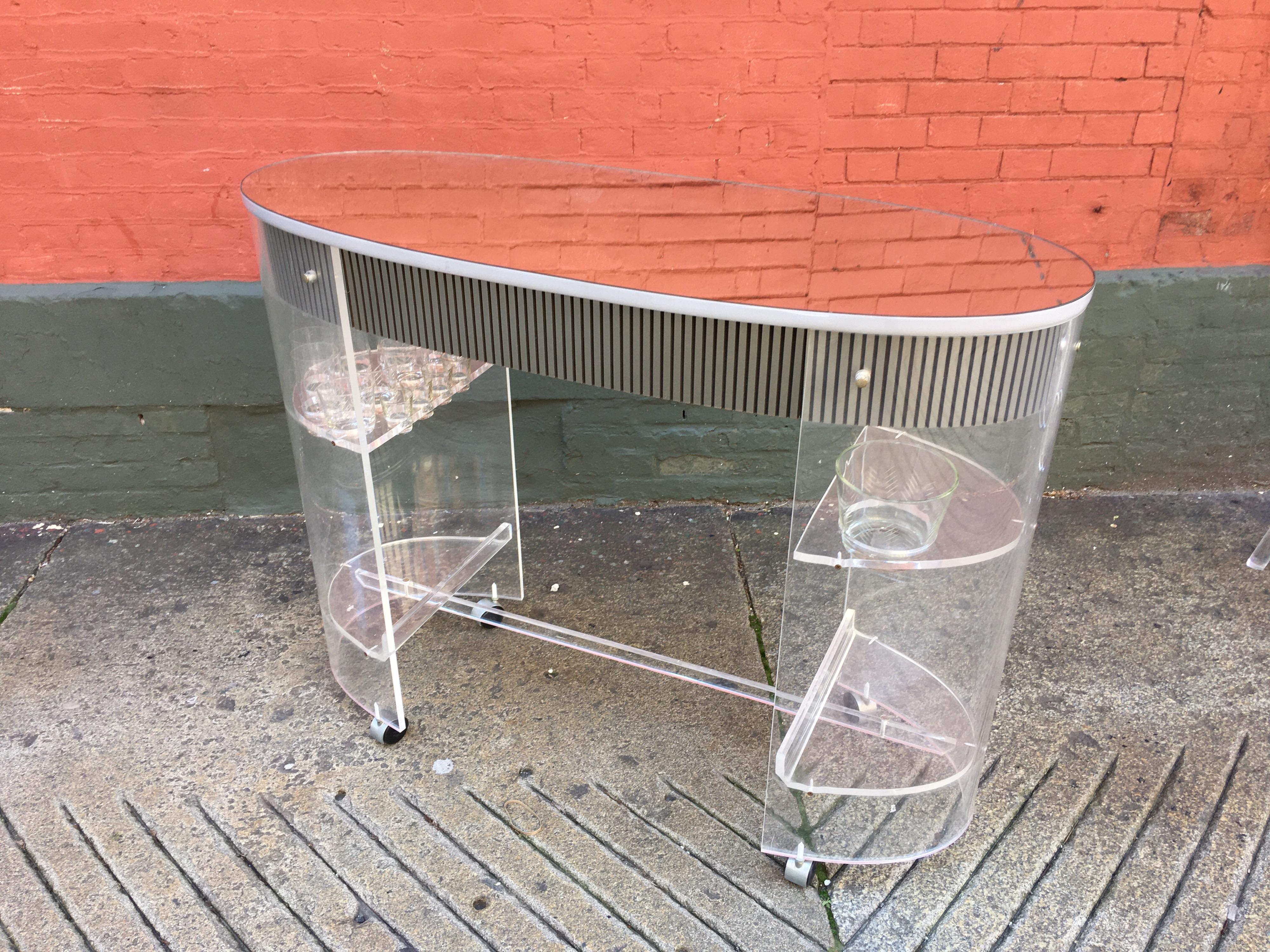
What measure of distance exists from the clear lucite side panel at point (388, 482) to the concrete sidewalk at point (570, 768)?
19cm

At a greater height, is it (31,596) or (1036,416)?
(1036,416)

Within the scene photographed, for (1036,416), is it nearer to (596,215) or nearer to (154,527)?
(596,215)

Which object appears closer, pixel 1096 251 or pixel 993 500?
pixel 993 500

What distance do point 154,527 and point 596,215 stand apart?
A: 1963mm

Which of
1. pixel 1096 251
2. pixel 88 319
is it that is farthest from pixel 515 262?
pixel 1096 251

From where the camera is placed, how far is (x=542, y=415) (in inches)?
128

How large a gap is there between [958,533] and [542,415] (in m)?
1.63

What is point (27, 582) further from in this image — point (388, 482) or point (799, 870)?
point (799, 870)

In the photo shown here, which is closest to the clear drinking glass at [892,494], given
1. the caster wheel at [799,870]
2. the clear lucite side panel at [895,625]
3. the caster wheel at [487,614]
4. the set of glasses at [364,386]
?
the clear lucite side panel at [895,625]

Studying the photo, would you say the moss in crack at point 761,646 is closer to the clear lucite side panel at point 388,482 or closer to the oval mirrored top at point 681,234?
the clear lucite side panel at point 388,482

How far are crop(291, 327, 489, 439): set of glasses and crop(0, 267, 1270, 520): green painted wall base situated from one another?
0.85 metres

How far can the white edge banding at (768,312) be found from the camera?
156cm

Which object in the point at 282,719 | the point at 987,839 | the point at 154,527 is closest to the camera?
the point at 987,839

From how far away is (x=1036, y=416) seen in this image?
1.79m
